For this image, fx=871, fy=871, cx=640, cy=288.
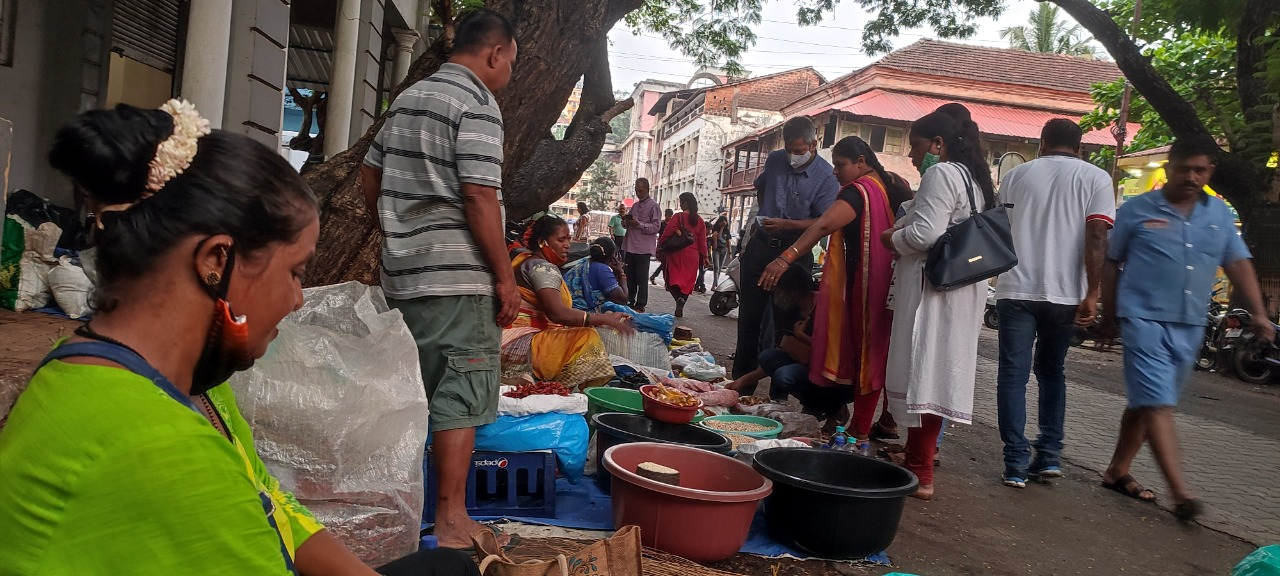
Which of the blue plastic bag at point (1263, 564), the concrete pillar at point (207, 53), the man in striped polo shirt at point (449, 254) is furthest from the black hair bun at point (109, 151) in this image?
the concrete pillar at point (207, 53)

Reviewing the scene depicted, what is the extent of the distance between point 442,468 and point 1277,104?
10947 mm

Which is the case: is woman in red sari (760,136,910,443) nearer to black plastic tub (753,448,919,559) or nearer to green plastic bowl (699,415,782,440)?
green plastic bowl (699,415,782,440)

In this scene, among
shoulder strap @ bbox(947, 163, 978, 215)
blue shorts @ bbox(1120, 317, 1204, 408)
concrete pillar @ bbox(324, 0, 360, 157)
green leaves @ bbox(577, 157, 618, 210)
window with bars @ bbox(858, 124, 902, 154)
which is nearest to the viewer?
blue shorts @ bbox(1120, 317, 1204, 408)

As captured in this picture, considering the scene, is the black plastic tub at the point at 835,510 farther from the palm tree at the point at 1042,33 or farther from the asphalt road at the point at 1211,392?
the palm tree at the point at 1042,33

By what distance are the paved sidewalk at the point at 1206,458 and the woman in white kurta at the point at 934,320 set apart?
3.09 ft

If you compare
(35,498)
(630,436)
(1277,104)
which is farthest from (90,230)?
(1277,104)

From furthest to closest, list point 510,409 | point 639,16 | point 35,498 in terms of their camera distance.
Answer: point 639,16 < point 510,409 < point 35,498

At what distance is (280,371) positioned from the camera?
255 cm

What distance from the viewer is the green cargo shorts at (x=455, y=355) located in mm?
2943

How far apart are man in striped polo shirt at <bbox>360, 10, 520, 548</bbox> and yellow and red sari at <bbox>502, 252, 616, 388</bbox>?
209cm

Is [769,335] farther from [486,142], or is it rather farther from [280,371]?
[280,371]

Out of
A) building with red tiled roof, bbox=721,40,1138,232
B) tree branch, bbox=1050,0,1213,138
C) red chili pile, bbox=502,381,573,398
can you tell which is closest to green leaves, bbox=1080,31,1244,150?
tree branch, bbox=1050,0,1213,138

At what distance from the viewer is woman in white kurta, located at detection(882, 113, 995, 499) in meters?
4.11

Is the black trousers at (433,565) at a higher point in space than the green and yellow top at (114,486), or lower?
lower
